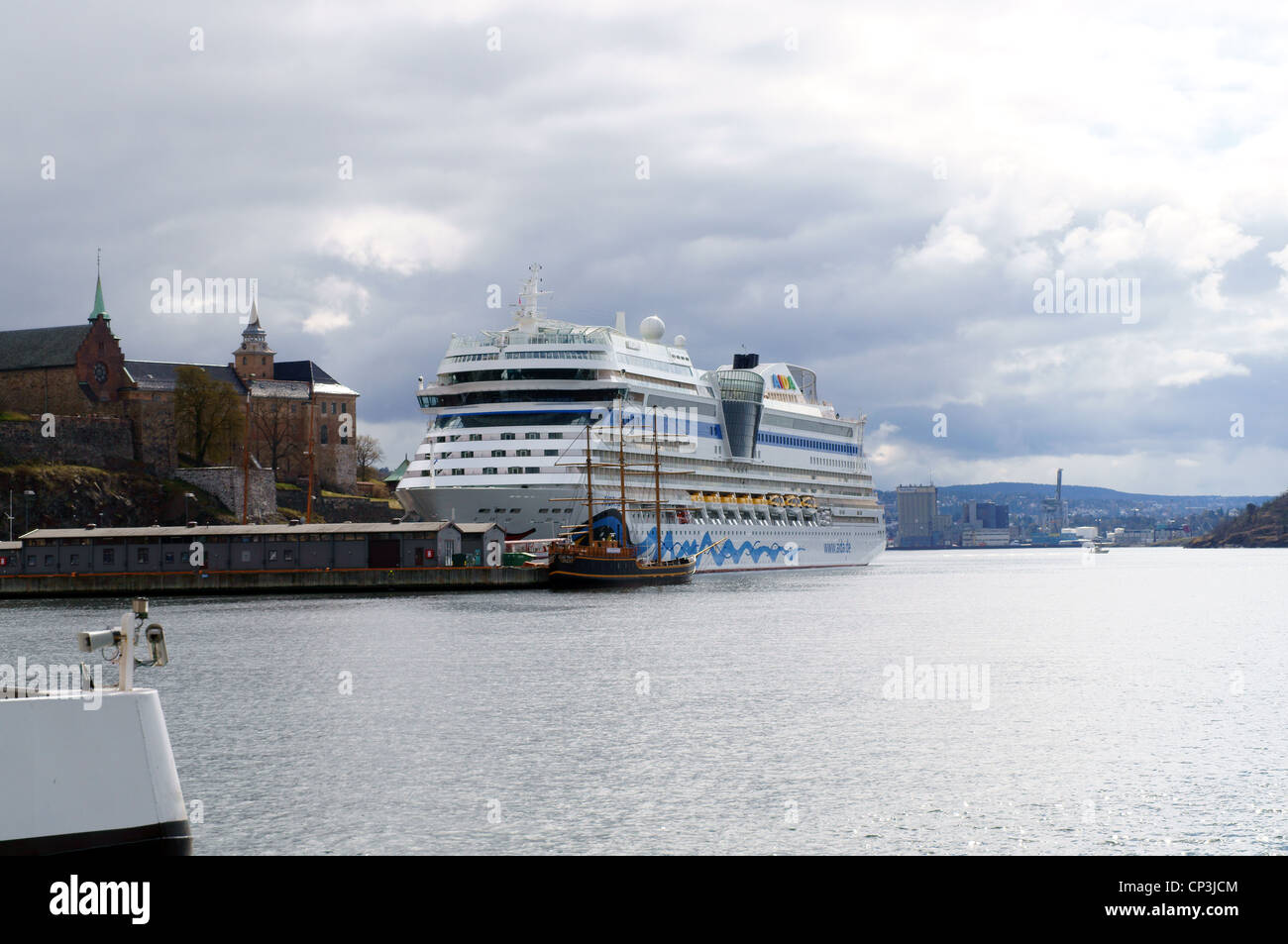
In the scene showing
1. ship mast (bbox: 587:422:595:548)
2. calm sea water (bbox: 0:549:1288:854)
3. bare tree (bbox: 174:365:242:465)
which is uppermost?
bare tree (bbox: 174:365:242:465)

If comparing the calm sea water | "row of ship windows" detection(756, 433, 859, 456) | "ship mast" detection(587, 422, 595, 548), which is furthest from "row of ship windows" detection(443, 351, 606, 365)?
the calm sea water

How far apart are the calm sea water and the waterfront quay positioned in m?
21.2

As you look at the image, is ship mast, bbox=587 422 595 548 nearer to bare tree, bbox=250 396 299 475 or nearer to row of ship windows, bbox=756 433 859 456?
row of ship windows, bbox=756 433 859 456

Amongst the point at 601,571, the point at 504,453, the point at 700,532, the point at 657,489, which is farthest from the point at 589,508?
the point at 700,532

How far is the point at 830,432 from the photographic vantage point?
365ft

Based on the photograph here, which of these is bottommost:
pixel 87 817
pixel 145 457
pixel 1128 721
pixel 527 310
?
pixel 1128 721

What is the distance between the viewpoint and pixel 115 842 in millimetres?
10781

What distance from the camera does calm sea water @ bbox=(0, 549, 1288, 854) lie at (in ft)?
57.2

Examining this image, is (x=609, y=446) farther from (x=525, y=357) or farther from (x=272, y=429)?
(x=272, y=429)

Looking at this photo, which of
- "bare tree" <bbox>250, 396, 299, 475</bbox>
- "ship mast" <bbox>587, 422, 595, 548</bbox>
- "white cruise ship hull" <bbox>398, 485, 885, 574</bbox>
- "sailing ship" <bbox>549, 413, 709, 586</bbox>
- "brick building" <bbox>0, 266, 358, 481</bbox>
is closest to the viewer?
"sailing ship" <bbox>549, 413, 709, 586</bbox>

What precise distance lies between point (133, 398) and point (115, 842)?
11396 cm
